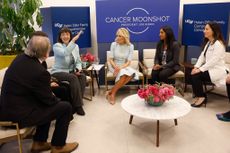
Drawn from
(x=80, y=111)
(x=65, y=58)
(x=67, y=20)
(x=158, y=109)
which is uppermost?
(x=67, y=20)

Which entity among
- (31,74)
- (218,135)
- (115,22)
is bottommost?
(218,135)

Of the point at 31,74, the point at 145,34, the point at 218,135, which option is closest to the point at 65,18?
the point at 145,34

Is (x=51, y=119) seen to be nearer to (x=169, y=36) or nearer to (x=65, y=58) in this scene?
(x=65, y=58)

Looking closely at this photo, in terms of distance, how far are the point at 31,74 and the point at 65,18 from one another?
2797 millimetres

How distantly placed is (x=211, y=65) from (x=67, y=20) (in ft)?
9.41

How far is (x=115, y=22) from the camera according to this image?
4844mm

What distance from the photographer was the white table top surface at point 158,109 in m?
2.80

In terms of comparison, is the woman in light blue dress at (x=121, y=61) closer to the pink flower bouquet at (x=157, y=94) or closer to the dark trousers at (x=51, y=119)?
the pink flower bouquet at (x=157, y=94)

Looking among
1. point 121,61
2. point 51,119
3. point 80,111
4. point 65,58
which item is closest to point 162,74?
point 121,61

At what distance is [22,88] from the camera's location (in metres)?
2.29

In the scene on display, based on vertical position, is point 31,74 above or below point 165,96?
above

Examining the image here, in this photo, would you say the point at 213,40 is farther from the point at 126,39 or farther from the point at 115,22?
the point at 115,22

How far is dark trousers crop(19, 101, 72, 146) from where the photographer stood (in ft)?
7.77

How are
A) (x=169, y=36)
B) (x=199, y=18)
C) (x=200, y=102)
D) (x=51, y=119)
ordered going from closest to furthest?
1. (x=51, y=119)
2. (x=200, y=102)
3. (x=169, y=36)
4. (x=199, y=18)
